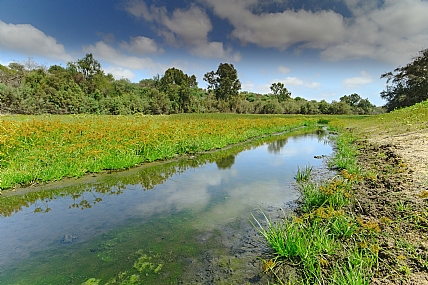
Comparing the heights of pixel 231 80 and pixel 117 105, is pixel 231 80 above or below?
above

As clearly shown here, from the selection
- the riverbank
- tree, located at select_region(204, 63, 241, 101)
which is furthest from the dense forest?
the riverbank

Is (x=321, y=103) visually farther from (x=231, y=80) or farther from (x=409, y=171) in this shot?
(x=409, y=171)

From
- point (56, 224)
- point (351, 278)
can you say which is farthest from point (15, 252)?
point (351, 278)

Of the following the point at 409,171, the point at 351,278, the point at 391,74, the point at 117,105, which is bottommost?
the point at 351,278

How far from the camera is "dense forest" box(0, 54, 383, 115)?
38.9m

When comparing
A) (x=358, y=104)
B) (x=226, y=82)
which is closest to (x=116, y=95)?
(x=226, y=82)

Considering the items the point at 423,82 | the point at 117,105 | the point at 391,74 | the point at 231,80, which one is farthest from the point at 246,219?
the point at 231,80

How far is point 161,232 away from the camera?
436 cm

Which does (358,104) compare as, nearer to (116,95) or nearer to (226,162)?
(116,95)

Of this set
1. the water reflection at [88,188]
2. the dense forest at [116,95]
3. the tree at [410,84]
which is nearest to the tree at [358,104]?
the dense forest at [116,95]

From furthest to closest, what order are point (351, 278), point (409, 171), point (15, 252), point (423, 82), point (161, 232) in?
point (423, 82), point (409, 171), point (161, 232), point (15, 252), point (351, 278)

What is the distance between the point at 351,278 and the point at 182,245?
97.7 inches

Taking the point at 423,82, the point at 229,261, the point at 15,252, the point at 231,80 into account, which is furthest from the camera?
the point at 231,80

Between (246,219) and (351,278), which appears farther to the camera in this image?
(246,219)
